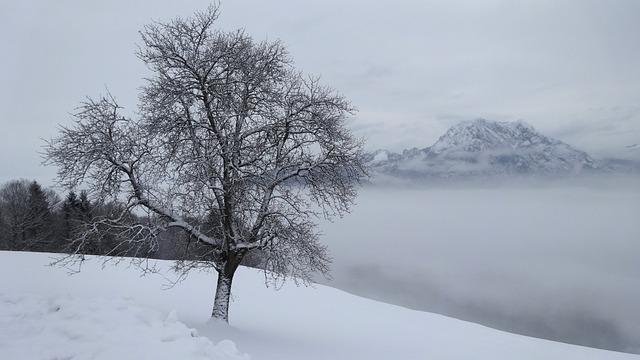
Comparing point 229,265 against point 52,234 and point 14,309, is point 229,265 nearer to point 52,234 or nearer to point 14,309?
point 14,309

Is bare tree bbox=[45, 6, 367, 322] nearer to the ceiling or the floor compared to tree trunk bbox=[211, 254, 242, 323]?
nearer to the ceiling

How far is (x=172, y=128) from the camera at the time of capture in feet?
41.0

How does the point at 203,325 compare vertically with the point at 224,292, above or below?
below

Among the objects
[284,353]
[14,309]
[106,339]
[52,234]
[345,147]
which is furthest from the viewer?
[52,234]

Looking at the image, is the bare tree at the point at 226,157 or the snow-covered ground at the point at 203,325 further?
the bare tree at the point at 226,157

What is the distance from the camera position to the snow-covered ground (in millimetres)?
6871

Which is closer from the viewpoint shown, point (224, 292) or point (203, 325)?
point (203, 325)

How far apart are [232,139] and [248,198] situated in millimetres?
1878

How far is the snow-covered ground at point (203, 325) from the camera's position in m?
6.87

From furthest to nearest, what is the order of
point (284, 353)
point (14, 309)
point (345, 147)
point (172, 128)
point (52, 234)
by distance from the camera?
point (52, 234)
point (345, 147)
point (172, 128)
point (284, 353)
point (14, 309)

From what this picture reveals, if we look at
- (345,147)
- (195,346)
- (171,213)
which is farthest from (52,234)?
(195,346)

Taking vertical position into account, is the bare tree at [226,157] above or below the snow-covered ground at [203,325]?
above

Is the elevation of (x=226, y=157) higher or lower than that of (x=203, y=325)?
higher

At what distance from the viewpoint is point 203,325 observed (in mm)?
12703
